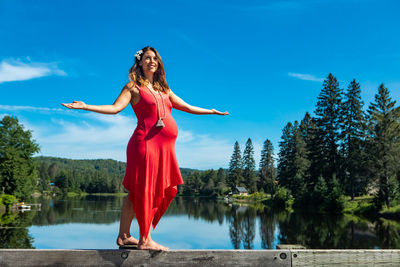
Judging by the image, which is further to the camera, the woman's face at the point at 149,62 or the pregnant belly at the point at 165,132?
the woman's face at the point at 149,62

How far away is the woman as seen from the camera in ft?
9.91

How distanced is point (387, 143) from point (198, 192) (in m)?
83.4

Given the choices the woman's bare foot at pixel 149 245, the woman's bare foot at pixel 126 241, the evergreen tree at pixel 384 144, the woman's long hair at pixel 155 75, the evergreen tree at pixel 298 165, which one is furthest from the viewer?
the evergreen tree at pixel 298 165

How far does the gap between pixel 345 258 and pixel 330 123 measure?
43814 mm

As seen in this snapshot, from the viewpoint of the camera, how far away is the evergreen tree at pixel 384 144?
1197 inches

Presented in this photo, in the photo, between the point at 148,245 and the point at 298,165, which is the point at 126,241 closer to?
the point at 148,245

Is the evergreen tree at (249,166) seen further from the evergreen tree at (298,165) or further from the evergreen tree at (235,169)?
the evergreen tree at (298,165)

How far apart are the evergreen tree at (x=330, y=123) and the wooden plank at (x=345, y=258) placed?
4007 centimetres

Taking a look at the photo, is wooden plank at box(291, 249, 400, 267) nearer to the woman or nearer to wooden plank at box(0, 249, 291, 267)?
wooden plank at box(0, 249, 291, 267)

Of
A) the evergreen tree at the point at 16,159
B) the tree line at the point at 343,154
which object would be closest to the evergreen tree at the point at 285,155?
the tree line at the point at 343,154

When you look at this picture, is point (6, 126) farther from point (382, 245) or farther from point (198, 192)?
point (198, 192)

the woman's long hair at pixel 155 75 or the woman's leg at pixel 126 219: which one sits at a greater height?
the woman's long hair at pixel 155 75

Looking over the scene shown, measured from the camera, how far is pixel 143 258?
2.62 meters

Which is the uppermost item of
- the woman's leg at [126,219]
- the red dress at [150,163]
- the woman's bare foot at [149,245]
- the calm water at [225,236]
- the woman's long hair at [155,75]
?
the woman's long hair at [155,75]
